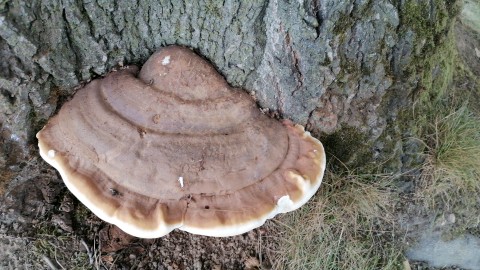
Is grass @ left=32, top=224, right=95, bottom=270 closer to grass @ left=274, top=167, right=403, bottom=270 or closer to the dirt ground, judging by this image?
the dirt ground

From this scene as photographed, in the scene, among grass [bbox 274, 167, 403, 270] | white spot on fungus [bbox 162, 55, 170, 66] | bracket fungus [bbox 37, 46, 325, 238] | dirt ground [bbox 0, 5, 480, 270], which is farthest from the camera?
grass [bbox 274, 167, 403, 270]

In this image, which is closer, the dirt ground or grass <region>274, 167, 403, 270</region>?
the dirt ground

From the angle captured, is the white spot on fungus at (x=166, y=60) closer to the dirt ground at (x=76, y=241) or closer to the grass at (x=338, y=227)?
the dirt ground at (x=76, y=241)

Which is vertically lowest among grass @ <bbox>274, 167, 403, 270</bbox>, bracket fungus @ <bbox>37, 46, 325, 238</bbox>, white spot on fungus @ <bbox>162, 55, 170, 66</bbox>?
grass @ <bbox>274, 167, 403, 270</bbox>

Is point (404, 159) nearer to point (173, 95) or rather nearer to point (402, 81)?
point (402, 81)

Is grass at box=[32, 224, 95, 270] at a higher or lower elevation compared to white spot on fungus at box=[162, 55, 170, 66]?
lower

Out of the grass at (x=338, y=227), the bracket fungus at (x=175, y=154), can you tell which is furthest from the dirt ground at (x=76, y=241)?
the bracket fungus at (x=175, y=154)

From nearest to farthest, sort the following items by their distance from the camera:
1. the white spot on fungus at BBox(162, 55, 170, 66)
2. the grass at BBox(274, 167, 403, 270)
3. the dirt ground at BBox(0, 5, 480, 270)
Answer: the white spot on fungus at BBox(162, 55, 170, 66), the dirt ground at BBox(0, 5, 480, 270), the grass at BBox(274, 167, 403, 270)

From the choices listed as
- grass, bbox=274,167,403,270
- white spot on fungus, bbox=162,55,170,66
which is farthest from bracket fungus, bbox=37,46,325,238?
grass, bbox=274,167,403,270
